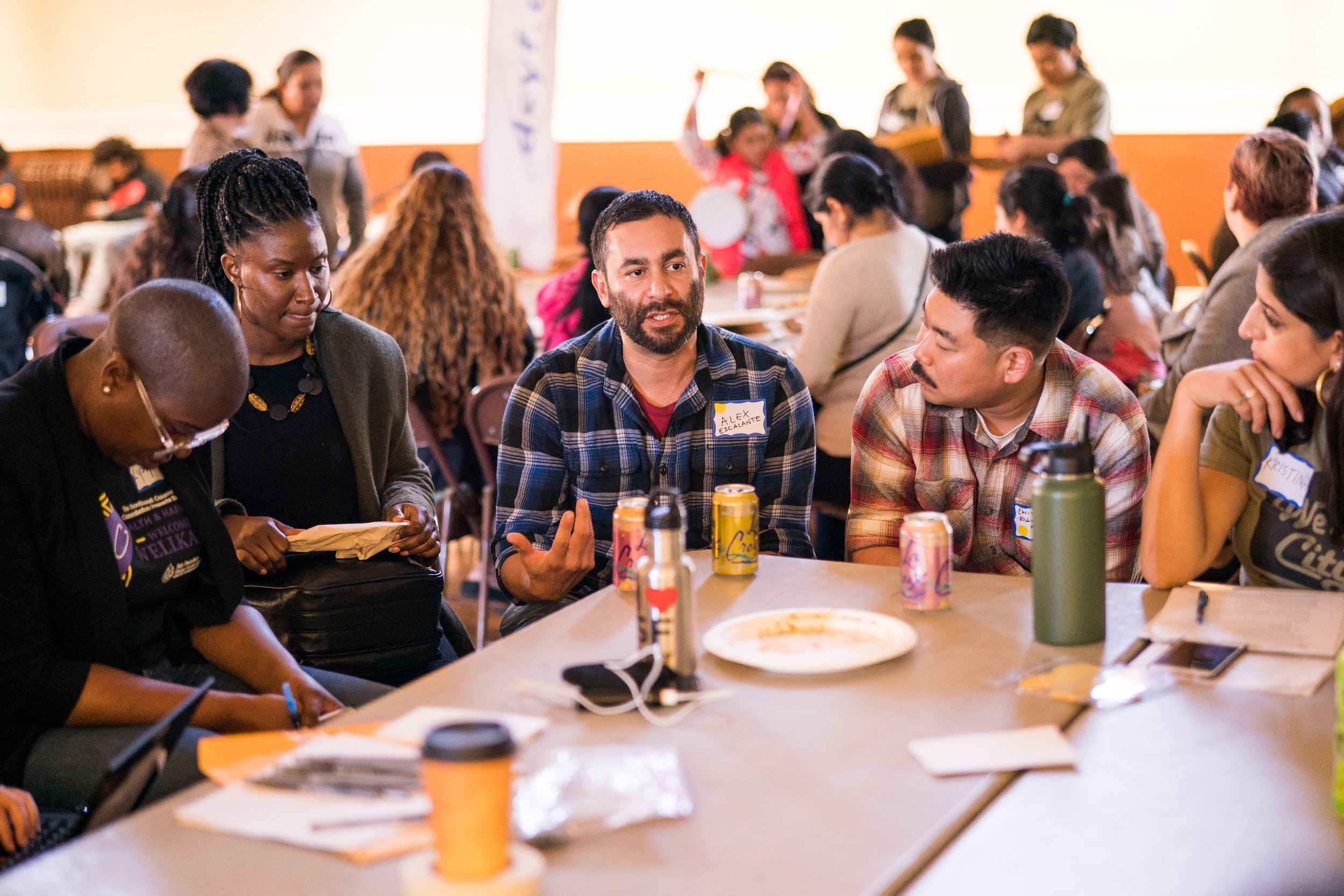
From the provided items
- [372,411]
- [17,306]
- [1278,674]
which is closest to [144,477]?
[372,411]

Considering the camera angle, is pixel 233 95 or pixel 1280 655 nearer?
pixel 1280 655

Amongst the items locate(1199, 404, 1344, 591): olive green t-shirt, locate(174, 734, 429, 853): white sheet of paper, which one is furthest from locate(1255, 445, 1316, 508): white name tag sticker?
locate(174, 734, 429, 853): white sheet of paper

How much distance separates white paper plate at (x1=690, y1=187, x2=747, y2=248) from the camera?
5848mm

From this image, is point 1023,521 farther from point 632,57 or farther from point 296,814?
point 632,57

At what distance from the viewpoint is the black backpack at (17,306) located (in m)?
4.70

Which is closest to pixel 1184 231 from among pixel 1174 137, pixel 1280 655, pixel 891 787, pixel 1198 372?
pixel 1174 137

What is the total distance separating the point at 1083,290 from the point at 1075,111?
2360 millimetres

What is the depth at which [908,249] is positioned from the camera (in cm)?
376

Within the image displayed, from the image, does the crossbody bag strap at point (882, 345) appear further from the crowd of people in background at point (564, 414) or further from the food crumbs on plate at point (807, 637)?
the food crumbs on plate at point (807, 637)

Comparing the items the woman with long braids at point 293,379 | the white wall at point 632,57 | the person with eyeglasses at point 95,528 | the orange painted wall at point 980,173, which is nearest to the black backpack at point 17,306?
the woman with long braids at point 293,379

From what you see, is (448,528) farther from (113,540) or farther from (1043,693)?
(1043,693)

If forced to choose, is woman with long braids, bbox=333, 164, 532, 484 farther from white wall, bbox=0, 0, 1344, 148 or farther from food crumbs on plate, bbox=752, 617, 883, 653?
white wall, bbox=0, 0, 1344, 148

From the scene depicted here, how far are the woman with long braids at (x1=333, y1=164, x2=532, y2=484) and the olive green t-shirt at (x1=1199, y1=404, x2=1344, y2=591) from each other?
219 cm

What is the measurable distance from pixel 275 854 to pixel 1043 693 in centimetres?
84
